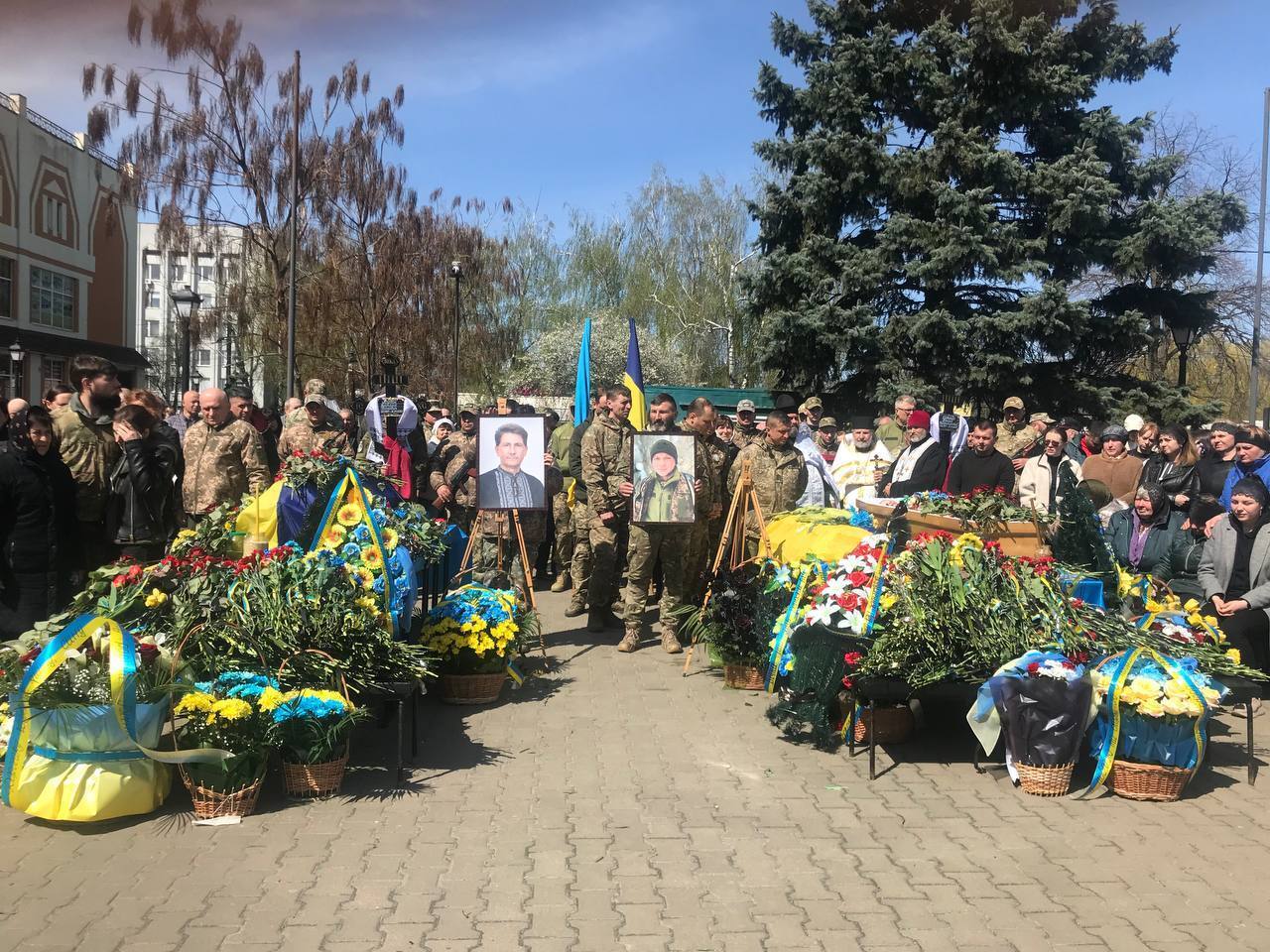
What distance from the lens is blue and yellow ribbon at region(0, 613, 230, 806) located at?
4.61m

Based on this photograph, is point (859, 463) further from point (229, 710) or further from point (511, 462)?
point (229, 710)

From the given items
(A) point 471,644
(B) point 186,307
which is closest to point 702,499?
(A) point 471,644

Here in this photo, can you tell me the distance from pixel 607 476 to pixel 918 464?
8.89ft

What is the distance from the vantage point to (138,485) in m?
7.66

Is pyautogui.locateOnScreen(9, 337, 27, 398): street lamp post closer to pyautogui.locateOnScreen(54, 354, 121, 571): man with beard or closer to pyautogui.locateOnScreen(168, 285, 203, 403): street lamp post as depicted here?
pyautogui.locateOnScreen(168, 285, 203, 403): street lamp post

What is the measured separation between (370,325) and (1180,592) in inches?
891

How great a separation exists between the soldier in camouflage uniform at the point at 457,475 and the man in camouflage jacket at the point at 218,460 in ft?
6.94

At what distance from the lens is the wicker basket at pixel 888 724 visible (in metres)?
6.13

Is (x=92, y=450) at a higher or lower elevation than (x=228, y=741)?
higher

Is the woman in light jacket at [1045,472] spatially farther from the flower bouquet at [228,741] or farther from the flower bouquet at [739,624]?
the flower bouquet at [228,741]

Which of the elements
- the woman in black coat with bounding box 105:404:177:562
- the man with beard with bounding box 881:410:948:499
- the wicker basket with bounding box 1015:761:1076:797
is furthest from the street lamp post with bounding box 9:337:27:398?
the wicker basket with bounding box 1015:761:1076:797

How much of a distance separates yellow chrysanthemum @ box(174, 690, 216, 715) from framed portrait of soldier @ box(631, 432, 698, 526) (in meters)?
4.02

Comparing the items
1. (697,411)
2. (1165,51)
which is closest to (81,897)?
(697,411)

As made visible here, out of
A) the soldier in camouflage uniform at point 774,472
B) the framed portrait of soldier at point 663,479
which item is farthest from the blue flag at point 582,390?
the framed portrait of soldier at point 663,479
